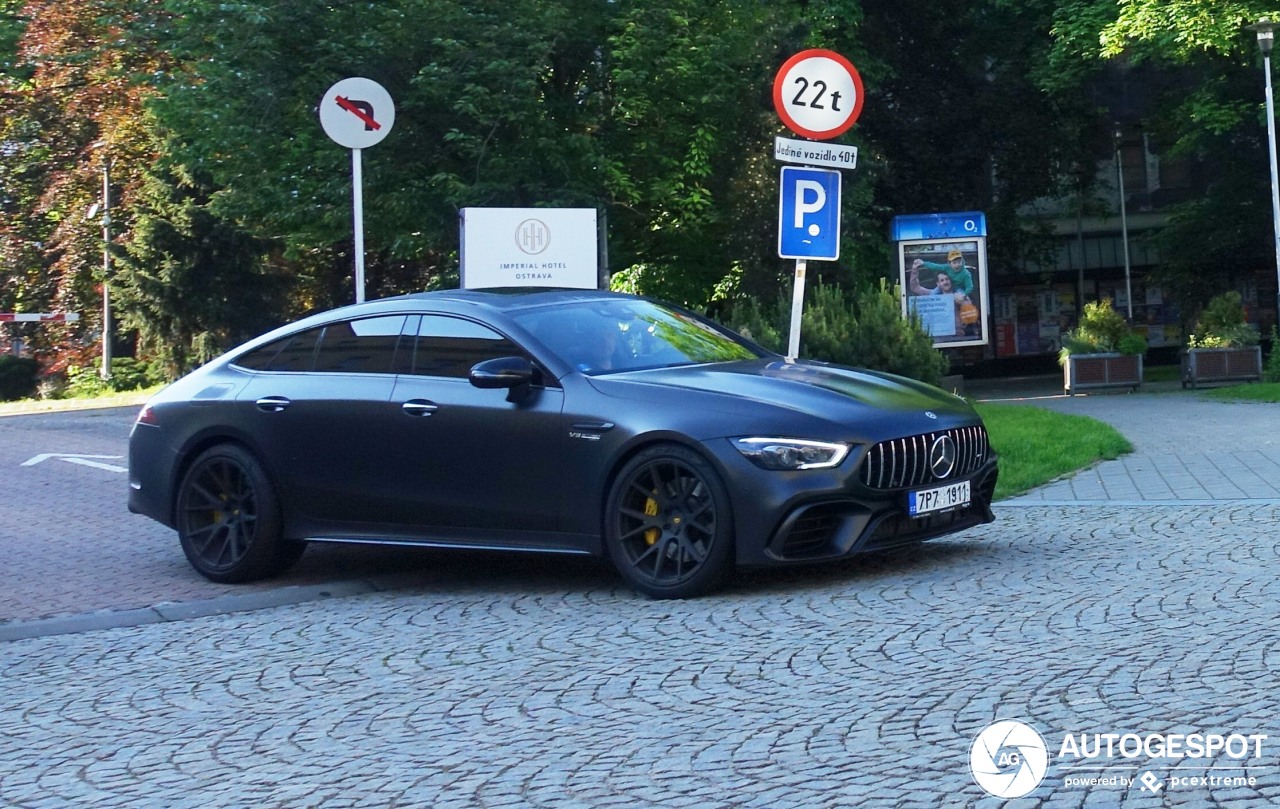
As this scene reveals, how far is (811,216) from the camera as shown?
37.9 feet

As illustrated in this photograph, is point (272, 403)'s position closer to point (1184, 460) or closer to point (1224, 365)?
point (1184, 460)

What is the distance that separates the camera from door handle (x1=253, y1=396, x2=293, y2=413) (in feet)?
28.8

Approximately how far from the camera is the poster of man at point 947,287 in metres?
25.9

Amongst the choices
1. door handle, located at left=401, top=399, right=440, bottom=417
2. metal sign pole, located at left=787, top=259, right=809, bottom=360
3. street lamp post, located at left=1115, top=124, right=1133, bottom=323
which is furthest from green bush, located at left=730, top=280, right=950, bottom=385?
street lamp post, located at left=1115, top=124, right=1133, bottom=323

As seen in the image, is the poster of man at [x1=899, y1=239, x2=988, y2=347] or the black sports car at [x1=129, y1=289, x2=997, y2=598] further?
the poster of man at [x1=899, y1=239, x2=988, y2=347]

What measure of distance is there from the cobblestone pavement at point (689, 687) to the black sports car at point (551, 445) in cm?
35

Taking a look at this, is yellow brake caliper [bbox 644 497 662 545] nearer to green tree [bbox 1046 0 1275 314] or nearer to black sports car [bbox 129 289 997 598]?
black sports car [bbox 129 289 997 598]

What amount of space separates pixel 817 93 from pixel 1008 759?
287 inches

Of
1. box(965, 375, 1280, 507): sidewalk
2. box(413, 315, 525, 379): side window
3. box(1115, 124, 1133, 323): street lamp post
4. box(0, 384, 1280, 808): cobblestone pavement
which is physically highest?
box(1115, 124, 1133, 323): street lamp post

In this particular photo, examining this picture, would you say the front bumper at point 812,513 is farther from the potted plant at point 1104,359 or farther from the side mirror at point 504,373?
the potted plant at point 1104,359

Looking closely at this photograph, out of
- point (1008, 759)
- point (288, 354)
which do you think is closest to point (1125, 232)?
point (288, 354)

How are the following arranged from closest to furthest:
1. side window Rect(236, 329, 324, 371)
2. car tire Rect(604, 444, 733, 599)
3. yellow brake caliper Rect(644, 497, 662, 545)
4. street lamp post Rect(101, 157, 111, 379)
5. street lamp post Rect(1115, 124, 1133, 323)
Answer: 1. car tire Rect(604, 444, 733, 599)
2. yellow brake caliper Rect(644, 497, 662, 545)
3. side window Rect(236, 329, 324, 371)
4. street lamp post Rect(101, 157, 111, 379)
5. street lamp post Rect(1115, 124, 1133, 323)

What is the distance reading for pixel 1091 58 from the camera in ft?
100

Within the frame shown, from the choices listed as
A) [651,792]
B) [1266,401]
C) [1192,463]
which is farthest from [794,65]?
[1266,401]
